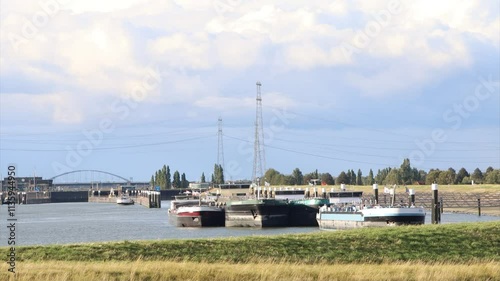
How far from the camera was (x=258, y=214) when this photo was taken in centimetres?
9750

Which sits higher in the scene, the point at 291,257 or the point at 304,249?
the point at 304,249

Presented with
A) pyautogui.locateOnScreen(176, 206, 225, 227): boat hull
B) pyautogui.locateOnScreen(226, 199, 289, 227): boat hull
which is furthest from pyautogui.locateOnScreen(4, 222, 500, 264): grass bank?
pyautogui.locateOnScreen(176, 206, 225, 227): boat hull

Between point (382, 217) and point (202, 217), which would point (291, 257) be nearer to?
point (382, 217)

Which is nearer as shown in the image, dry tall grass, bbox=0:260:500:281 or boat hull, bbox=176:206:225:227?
dry tall grass, bbox=0:260:500:281

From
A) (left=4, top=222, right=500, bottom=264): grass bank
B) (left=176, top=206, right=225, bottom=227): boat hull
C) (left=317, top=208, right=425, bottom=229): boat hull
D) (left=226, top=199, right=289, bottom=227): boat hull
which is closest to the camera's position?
(left=4, top=222, right=500, bottom=264): grass bank

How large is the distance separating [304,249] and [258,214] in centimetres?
5564

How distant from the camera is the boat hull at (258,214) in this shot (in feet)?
319

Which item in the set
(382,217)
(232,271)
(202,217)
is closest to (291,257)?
(232,271)

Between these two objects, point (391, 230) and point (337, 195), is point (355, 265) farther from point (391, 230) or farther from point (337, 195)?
point (337, 195)

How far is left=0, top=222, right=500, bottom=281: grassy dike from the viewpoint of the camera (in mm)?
32781

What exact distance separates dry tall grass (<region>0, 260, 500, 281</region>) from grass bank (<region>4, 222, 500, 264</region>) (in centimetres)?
312

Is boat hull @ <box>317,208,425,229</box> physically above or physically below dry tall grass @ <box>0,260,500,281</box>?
above

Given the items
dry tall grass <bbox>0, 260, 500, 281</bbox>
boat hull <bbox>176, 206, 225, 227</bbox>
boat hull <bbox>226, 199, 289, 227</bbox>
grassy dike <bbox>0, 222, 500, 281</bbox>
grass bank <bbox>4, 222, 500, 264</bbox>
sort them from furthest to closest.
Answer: boat hull <bbox>176, 206, 225, 227</bbox>
boat hull <bbox>226, 199, 289, 227</bbox>
grass bank <bbox>4, 222, 500, 264</bbox>
grassy dike <bbox>0, 222, 500, 281</bbox>
dry tall grass <bbox>0, 260, 500, 281</bbox>

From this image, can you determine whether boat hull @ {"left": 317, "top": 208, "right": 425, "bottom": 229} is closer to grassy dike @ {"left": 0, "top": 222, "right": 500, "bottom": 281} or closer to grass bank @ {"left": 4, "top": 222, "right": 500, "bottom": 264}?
grassy dike @ {"left": 0, "top": 222, "right": 500, "bottom": 281}
